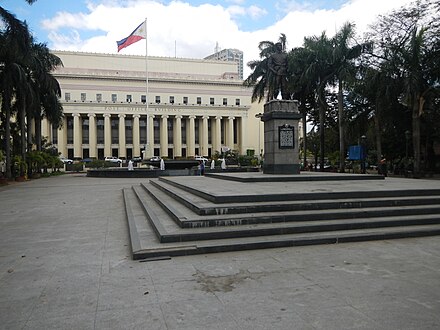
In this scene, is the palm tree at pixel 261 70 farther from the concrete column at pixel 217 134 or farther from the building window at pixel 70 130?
the building window at pixel 70 130

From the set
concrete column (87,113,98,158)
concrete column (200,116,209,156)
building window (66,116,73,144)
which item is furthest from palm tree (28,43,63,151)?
concrete column (200,116,209,156)

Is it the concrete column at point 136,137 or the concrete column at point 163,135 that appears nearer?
the concrete column at point 136,137

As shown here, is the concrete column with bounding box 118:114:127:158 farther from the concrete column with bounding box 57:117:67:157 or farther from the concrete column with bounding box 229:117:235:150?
the concrete column with bounding box 229:117:235:150

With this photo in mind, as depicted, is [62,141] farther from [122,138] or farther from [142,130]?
[142,130]

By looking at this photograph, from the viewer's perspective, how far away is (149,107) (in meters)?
84.1

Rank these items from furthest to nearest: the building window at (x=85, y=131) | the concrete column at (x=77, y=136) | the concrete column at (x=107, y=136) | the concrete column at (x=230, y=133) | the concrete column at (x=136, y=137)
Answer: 1. the concrete column at (x=230, y=133)
2. the building window at (x=85, y=131)
3. the concrete column at (x=136, y=137)
4. the concrete column at (x=107, y=136)
5. the concrete column at (x=77, y=136)

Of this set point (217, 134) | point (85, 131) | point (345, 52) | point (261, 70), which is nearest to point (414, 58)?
point (345, 52)

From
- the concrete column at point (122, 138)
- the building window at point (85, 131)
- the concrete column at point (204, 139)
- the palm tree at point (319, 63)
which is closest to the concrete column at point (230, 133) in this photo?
the concrete column at point (204, 139)

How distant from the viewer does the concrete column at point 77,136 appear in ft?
262

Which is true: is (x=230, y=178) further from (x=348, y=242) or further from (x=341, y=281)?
(x=341, y=281)

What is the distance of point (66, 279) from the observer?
5.34 m

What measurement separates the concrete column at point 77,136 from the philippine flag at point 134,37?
1495 inches

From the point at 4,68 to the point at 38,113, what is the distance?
8.66m

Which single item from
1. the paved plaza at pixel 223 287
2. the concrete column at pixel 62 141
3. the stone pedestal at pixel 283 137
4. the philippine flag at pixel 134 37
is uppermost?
the philippine flag at pixel 134 37
